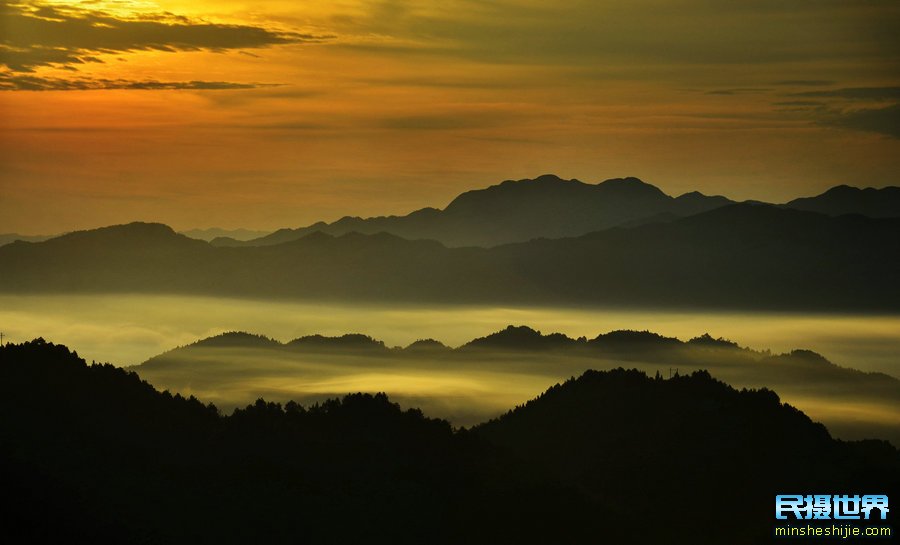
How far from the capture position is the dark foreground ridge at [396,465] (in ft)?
466

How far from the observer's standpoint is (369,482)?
6107 inches

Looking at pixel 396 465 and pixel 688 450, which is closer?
pixel 396 465

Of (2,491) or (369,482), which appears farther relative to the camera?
(369,482)

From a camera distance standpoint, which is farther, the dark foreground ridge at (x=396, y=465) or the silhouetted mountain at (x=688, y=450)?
the silhouetted mountain at (x=688, y=450)

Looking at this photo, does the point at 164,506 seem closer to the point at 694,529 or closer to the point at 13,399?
the point at 13,399

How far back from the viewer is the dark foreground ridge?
14212 centimetres

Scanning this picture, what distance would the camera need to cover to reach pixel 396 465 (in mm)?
161000

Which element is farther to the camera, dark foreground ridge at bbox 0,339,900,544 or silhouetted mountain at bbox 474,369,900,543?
silhouetted mountain at bbox 474,369,900,543

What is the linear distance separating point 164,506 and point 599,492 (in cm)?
6280

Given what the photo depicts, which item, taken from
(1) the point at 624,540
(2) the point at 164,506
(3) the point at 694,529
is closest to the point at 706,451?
(3) the point at 694,529

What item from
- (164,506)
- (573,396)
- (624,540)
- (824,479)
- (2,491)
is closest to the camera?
(2,491)

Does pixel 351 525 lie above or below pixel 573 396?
below

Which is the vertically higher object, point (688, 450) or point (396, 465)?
point (688, 450)

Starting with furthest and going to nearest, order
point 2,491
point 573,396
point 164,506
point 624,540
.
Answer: point 573,396
point 624,540
point 164,506
point 2,491
